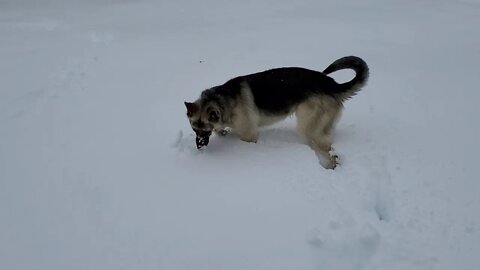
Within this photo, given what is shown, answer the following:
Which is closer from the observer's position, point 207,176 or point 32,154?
point 207,176

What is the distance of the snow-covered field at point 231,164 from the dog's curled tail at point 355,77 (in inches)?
23.3

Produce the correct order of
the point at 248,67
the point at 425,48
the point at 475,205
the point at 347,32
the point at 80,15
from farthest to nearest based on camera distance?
the point at 80,15
the point at 347,32
the point at 425,48
the point at 248,67
the point at 475,205

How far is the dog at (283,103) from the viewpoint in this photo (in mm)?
4789

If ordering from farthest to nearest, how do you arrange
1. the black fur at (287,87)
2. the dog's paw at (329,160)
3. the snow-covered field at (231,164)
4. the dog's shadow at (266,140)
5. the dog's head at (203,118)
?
the dog's shadow at (266,140), the black fur at (287,87), the dog's head at (203,118), the dog's paw at (329,160), the snow-covered field at (231,164)

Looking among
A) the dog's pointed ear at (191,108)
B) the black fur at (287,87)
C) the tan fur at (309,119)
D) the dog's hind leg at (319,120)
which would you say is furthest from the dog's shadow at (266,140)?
the dog's pointed ear at (191,108)

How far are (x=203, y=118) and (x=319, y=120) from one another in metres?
1.32

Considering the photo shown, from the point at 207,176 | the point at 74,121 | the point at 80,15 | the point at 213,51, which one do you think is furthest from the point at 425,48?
the point at 80,15

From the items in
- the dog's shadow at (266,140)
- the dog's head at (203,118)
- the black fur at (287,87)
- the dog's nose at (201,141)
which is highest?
the black fur at (287,87)

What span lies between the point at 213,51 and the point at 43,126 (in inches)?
143

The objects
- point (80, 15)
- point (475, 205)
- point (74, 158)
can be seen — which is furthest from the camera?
point (80, 15)

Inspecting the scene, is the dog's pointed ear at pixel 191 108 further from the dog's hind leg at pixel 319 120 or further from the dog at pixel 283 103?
the dog's hind leg at pixel 319 120

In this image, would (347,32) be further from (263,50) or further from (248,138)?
(248,138)

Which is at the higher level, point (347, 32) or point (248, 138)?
point (347, 32)

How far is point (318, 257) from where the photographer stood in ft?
11.3
